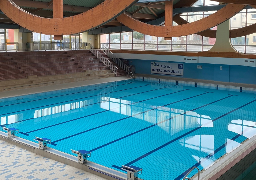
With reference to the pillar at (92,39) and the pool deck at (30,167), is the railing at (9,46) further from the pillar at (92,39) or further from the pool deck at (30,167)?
the pool deck at (30,167)

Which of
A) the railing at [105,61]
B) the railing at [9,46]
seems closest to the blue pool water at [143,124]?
the railing at [105,61]

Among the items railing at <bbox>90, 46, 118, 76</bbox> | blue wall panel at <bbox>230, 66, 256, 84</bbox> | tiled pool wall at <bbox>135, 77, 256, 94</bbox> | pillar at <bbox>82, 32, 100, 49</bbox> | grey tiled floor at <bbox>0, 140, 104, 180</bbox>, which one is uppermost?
pillar at <bbox>82, 32, 100, 49</bbox>

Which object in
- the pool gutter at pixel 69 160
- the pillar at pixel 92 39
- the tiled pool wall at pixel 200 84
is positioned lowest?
the pool gutter at pixel 69 160

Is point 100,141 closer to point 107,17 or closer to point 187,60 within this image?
point 107,17

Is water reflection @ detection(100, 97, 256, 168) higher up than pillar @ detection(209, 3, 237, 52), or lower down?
lower down

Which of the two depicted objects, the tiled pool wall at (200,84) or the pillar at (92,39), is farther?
the pillar at (92,39)

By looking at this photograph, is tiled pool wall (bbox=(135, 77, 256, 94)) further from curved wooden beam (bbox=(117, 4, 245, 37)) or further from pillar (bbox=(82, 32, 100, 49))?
curved wooden beam (bbox=(117, 4, 245, 37))

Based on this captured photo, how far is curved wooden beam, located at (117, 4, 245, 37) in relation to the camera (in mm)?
13242

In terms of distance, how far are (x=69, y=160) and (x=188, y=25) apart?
28.1 feet

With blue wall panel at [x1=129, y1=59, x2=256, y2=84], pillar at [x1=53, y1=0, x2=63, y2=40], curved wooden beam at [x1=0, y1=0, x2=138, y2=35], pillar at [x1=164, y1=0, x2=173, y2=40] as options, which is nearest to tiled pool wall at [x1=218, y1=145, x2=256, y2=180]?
curved wooden beam at [x1=0, y1=0, x2=138, y2=35]

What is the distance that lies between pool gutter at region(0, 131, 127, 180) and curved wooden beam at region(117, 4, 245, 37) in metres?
7.13

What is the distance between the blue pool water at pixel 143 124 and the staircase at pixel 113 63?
604cm

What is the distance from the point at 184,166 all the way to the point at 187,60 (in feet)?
49.5

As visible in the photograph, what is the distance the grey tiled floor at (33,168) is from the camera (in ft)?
22.1
